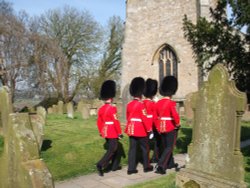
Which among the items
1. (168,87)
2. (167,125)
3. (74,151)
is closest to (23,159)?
(167,125)

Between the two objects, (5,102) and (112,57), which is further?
(112,57)

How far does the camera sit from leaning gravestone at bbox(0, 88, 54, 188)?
10.6ft

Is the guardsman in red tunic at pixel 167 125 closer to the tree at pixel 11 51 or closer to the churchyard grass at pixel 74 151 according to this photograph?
the churchyard grass at pixel 74 151

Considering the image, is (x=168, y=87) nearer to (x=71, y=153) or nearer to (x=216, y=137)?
(x=216, y=137)

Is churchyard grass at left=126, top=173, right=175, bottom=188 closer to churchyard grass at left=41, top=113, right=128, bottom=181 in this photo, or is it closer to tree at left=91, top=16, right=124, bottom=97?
churchyard grass at left=41, top=113, right=128, bottom=181

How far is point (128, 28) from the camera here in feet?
88.8

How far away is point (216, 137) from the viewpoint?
4984mm

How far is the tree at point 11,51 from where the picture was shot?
23.6m

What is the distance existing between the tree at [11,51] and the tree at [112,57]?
12.1 meters

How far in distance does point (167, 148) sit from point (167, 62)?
19.6 meters

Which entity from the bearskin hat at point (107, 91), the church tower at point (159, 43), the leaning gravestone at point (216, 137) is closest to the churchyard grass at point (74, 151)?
the leaning gravestone at point (216, 137)

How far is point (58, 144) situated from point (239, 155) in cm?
559

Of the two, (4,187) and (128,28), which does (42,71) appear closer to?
(128,28)

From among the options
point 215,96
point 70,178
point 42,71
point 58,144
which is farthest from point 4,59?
point 215,96
